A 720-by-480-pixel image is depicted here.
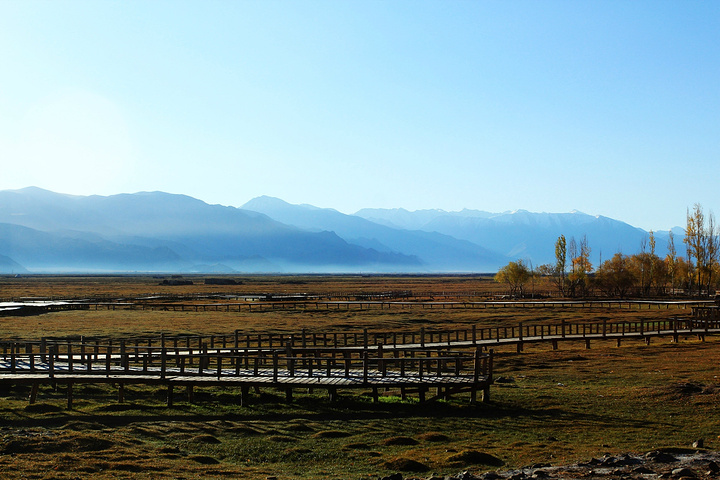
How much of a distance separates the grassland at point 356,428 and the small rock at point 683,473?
225 centimetres

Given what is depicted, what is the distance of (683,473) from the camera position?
12062 mm

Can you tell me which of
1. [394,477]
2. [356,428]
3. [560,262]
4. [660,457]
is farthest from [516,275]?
[394,477]

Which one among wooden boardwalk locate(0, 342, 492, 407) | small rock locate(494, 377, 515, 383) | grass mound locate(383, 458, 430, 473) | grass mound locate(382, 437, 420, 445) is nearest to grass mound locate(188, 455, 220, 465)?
grass mound locate(383, 458, 430, 473)

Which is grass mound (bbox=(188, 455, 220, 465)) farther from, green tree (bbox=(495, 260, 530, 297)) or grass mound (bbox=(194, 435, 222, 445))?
green tree (bbox=(495, 260, 530, 297))

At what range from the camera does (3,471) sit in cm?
1279

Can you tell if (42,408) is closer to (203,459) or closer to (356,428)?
(203,459)

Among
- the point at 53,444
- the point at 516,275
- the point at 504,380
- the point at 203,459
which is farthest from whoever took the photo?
the point at 516,275

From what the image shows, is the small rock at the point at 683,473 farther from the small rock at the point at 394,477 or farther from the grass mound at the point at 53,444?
the grass mound at the point at 53,444

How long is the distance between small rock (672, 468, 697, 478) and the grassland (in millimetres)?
2248

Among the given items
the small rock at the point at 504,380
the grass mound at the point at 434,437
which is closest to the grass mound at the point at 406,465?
the grass mound at the point at 434,437

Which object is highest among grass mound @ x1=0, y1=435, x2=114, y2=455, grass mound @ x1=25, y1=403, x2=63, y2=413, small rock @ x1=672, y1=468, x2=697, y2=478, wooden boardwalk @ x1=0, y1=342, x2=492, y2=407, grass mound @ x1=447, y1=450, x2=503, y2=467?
wooden boardwalk @ x1=0, y1=342, x2=492, y2=407

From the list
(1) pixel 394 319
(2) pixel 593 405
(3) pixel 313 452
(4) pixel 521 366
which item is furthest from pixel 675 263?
(3) pixel 313 452

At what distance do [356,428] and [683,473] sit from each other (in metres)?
7.97

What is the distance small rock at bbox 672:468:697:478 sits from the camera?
1196cm
